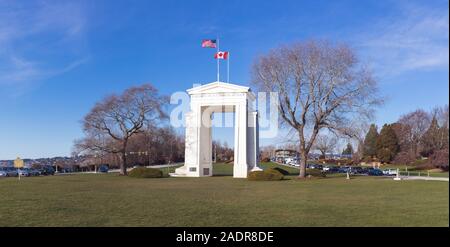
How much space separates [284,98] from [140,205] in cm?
2942

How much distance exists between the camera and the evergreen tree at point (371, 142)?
9456cm

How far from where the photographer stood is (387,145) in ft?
296

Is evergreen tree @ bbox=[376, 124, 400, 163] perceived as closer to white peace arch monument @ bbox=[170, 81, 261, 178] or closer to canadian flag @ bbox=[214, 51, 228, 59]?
white peace arch monument @ bbox=[170, 81, 261, 178]

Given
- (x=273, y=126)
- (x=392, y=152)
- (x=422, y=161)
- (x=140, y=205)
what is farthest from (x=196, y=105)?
(x=392, y=152)

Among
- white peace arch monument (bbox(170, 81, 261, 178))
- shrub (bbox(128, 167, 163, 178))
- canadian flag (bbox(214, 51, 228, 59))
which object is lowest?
shrub (bbox(128, 167, 163, 178))

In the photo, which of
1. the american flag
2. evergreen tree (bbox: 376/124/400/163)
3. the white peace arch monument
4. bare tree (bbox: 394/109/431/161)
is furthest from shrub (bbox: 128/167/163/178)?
evergreen tree (bbox: 376/124/400/163)

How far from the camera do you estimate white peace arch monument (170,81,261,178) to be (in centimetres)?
5166

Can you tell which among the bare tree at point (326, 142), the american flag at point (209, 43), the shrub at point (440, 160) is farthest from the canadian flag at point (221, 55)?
the shrub at point (440, 160)

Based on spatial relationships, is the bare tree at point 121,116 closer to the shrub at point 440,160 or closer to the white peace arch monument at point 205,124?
the white peace arch monument at point 205,124

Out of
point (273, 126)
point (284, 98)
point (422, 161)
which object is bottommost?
point (422, 161)

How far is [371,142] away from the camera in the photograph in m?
96.4

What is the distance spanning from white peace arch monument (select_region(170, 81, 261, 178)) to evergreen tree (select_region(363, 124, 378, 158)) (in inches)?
1934
